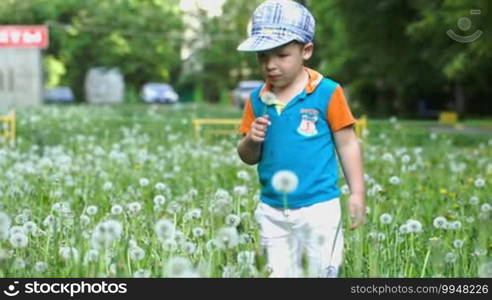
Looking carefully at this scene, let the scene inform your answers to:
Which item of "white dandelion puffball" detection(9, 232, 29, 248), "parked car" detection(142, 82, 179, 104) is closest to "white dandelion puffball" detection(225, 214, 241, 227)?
"white dandelion puffball" detection(9, 232, 29, 248)

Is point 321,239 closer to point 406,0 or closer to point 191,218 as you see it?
point 191,218

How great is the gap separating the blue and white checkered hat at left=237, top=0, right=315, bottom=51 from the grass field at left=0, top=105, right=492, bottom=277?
635mm

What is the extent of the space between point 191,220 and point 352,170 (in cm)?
117

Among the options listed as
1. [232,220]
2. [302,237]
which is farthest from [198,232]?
[302,237]

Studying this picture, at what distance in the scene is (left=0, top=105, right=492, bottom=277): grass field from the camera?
358 cm

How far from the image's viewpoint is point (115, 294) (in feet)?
9.67

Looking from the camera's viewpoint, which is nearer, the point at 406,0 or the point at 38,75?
the point at 406,0

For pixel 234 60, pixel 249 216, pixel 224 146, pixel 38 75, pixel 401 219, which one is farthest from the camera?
pixel 234 60

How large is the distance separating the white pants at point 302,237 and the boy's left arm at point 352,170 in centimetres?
6

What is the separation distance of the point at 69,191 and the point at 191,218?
260 cm

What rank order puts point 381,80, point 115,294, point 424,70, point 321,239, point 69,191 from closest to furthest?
point 115,294
point 321,239
point 69,191
point 424,70
point 381,80

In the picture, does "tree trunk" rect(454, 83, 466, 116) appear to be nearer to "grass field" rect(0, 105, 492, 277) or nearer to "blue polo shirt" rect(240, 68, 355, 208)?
"grass field" rect(0, 105, 492, 277)

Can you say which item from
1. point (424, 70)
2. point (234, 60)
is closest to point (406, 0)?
point (424, 70)

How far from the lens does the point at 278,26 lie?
3383mm
